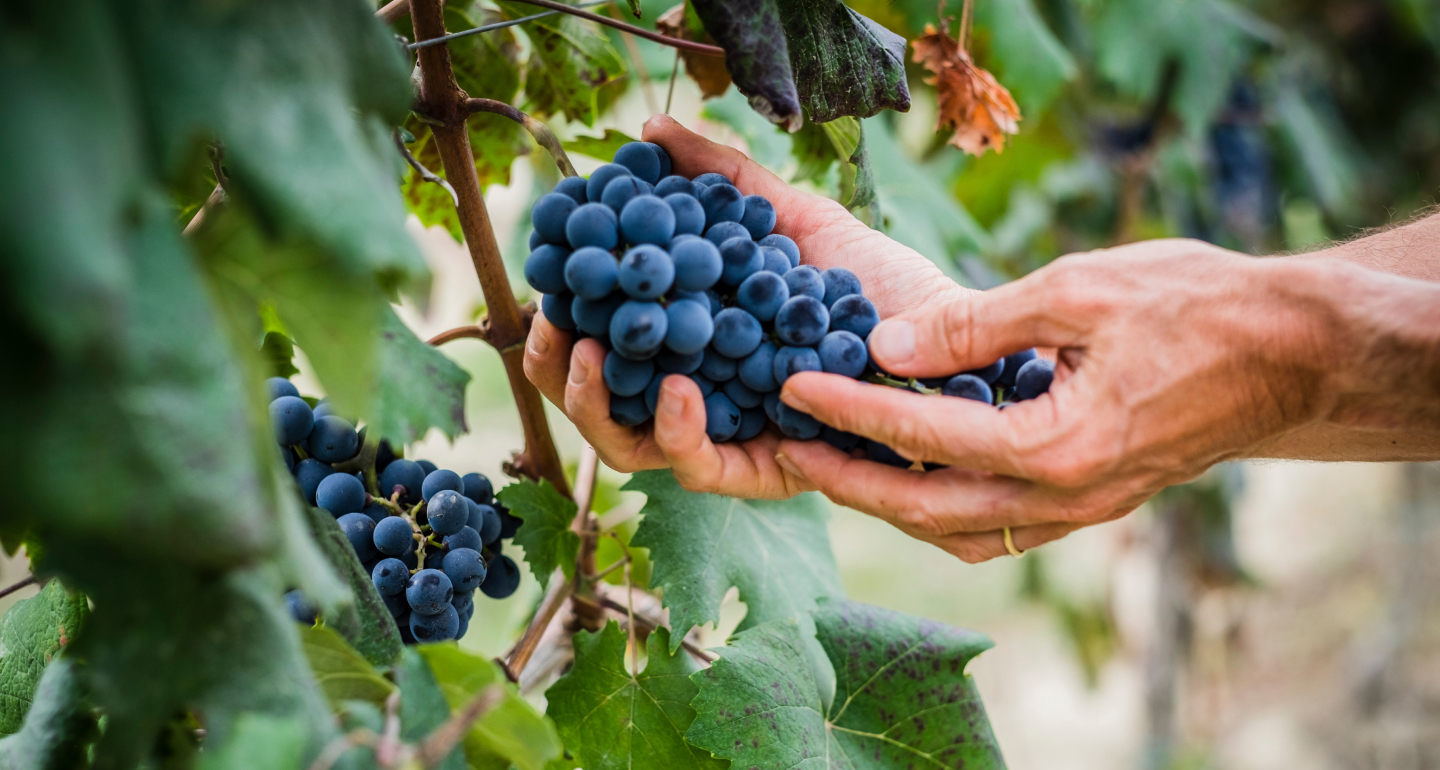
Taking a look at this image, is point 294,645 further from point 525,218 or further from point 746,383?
point 525,218

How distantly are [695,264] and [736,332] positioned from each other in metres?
0.07

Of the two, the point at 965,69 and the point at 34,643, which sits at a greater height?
the point at 965,69

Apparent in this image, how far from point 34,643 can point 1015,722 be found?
4.42m

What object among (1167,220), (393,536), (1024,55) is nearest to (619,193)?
(393,536)

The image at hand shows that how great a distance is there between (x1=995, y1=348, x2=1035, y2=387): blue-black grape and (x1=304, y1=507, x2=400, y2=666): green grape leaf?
21.2 inches

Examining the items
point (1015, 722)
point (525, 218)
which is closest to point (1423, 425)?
point (525, 218)

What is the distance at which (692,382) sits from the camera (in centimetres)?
68

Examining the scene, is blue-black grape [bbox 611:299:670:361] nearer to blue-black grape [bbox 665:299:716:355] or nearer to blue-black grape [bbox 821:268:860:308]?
blue-black grape [bbox 665:299:716:355]

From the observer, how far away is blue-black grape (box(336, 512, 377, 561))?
0.73 meters

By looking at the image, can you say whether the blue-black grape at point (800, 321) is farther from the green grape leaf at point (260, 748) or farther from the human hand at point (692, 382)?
the green grape leaf at point (260, 748)

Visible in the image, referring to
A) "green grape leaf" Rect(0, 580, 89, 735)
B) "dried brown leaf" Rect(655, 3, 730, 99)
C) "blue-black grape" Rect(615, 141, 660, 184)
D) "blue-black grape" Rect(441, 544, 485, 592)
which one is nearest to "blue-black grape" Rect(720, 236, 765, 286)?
"blue-black grape" Rect(615, 141, 660, 184)

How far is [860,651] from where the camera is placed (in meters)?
0.93

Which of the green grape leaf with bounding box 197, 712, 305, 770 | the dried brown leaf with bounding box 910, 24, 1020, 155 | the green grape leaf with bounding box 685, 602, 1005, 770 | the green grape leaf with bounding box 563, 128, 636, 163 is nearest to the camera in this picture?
the green grape leaf with bounding box 197, 712, 305, 770

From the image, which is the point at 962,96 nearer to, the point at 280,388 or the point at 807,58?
the point at 807,58
